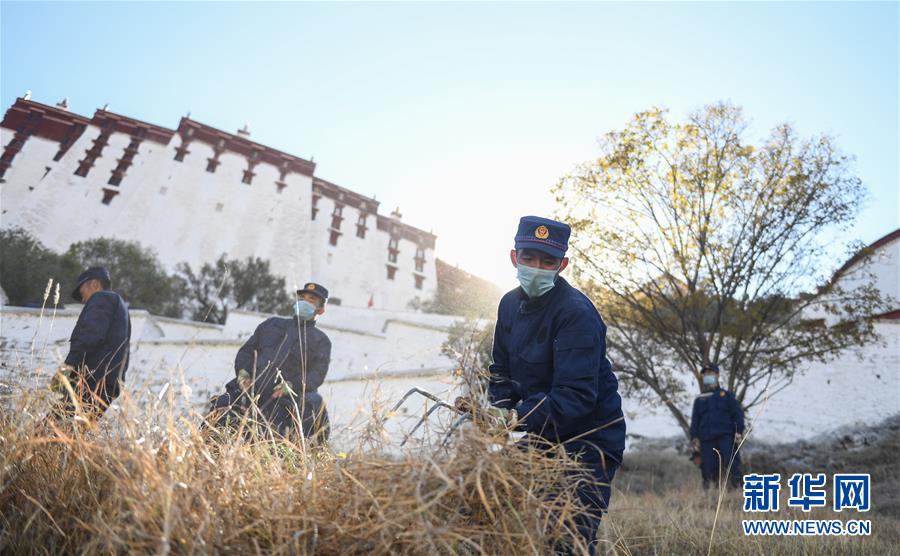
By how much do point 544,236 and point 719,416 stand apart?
7094mm

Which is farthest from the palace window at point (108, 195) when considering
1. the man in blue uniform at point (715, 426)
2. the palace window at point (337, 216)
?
the man in blue uniform at point (715, 426)

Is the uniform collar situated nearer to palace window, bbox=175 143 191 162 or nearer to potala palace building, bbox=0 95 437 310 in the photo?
potala palace building, bbox=0 95 437 310

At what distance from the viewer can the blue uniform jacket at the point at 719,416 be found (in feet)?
27.5

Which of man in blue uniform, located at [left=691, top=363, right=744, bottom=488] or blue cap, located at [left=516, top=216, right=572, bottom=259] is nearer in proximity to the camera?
blue cap, located at [left=516, top=216, right=572, bottom=259]

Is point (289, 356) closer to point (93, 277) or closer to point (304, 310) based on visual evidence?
point (304, 310)

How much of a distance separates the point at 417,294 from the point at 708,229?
38788 mm

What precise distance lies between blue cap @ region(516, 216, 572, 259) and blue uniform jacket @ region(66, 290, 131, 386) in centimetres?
317

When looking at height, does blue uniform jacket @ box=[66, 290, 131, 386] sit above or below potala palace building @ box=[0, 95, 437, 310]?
below

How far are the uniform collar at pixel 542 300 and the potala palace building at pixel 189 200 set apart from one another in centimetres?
3920

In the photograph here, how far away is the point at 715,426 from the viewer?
8.41 m

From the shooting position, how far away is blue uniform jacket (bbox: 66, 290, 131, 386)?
4266mm

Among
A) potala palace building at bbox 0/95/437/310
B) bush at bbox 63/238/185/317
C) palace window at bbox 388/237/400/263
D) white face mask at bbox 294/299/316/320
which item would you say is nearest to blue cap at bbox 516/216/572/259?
white face mask at bbox 294/299/316/320

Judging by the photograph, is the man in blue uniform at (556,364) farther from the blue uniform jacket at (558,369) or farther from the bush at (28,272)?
the bush at (28,272)

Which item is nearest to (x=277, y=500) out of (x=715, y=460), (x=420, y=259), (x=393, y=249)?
(x=715, y=460)
